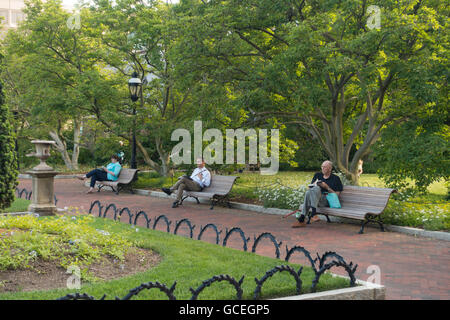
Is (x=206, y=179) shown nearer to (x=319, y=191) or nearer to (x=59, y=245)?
(x=319, y=191)

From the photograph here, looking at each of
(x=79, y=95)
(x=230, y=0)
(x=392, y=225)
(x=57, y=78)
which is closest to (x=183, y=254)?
(x=392, y=225)

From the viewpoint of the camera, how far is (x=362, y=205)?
9.80 metres

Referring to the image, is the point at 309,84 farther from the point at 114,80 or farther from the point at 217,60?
the point at 114,80

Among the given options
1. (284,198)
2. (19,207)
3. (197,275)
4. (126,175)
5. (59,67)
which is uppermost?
(59,67)

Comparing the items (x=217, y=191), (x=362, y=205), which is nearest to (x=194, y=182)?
(x=217, y=191)

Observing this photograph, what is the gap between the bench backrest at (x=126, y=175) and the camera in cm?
1689

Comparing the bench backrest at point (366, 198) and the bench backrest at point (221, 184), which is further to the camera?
the bench backrest at point (221, 184)

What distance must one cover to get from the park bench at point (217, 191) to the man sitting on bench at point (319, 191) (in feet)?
11.1

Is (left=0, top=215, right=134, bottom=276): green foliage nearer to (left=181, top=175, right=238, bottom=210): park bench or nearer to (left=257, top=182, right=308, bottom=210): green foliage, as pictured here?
(left=257, top=182, right=308, bottom=210): green foliage

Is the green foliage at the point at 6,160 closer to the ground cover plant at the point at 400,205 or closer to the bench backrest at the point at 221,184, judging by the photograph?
the ground cover plant at the point at 400,205

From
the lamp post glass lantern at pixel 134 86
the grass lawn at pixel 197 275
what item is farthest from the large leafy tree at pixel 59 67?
the grass lawn at pixel 197 275

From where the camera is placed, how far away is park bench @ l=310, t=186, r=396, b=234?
9.35 m

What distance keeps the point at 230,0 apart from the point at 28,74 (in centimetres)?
1149

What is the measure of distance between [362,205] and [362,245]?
1.94 metres
